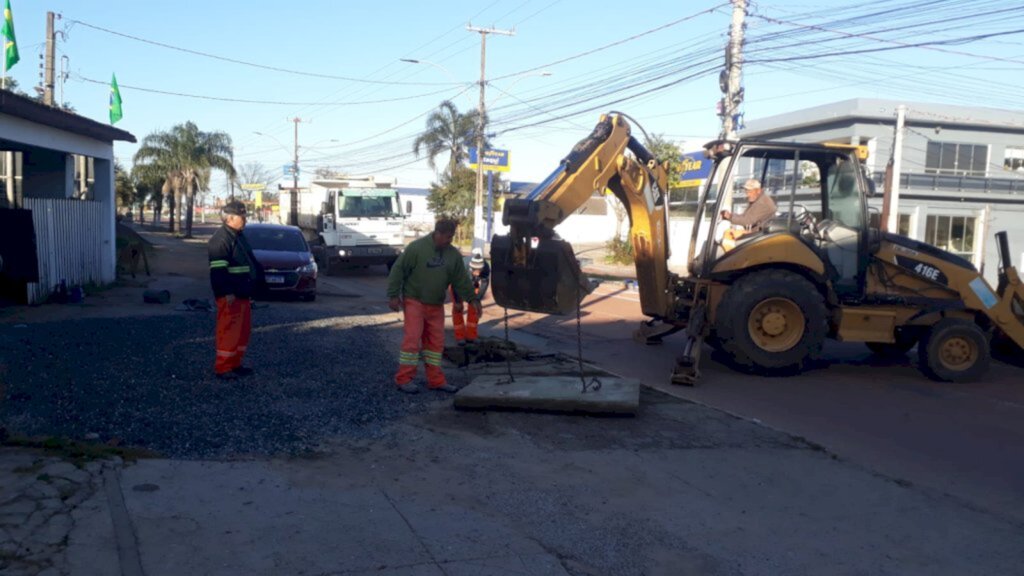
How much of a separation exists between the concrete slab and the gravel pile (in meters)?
0.49

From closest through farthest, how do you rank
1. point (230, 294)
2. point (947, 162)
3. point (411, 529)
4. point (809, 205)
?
point (411, 529)
point (230, 294)
point (809, 205)
point (947, 162)

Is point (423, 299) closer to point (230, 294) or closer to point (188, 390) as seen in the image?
point (230, 294)

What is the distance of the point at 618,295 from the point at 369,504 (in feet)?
57.6

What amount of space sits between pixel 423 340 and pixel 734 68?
623 inches

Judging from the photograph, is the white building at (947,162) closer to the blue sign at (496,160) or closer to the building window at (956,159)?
the building window at (956,159)

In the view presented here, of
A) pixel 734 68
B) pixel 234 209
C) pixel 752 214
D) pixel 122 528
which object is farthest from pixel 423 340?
pixel 734 68

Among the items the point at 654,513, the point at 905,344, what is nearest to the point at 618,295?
the point at 905,344

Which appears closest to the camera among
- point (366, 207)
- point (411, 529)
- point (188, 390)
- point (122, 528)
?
point (122, 528)

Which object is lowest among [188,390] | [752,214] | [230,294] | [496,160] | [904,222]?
[188,390]

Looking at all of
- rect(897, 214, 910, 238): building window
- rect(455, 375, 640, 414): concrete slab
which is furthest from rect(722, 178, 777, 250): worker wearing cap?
rect(897, 214, 910, 238): building window

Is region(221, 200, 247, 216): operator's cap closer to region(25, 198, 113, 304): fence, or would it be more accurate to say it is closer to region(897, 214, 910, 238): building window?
region(25, 198, 113, 304): fence

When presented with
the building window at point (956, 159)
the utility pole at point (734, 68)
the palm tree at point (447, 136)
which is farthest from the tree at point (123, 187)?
the building window at point (956, 159)

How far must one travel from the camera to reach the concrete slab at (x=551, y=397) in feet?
25.3

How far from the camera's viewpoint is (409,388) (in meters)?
8.39
